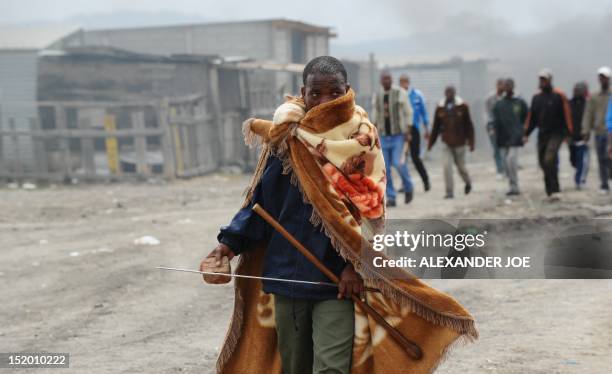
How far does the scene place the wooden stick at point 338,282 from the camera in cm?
354

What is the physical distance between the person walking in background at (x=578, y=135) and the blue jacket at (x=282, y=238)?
10.4 meters

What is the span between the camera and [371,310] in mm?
3576

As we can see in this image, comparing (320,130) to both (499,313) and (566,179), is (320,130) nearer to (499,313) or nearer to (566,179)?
(499,313)

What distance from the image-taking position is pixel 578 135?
44.1ft

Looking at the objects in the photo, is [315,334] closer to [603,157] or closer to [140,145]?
[603,157]

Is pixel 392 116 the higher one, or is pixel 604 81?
pixel 604 81

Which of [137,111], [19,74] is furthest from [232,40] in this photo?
[137,111]

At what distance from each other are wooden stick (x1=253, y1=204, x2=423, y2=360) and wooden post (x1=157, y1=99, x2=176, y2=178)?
43.1ft

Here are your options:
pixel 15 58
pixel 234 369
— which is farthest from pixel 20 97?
pixel 234 369

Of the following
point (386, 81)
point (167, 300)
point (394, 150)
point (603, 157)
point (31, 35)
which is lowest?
point (167, 300)

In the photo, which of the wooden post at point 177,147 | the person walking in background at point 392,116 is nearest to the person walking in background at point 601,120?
the person walking in background at point 392,116

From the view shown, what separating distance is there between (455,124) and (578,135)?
206 centimetres

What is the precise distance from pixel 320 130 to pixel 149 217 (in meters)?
8.85

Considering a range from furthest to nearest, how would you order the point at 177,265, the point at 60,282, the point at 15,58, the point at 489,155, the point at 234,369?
the point at 489,155
the point at 15,58
the point at 177,265
the point at 60,282
the point at 234,369
